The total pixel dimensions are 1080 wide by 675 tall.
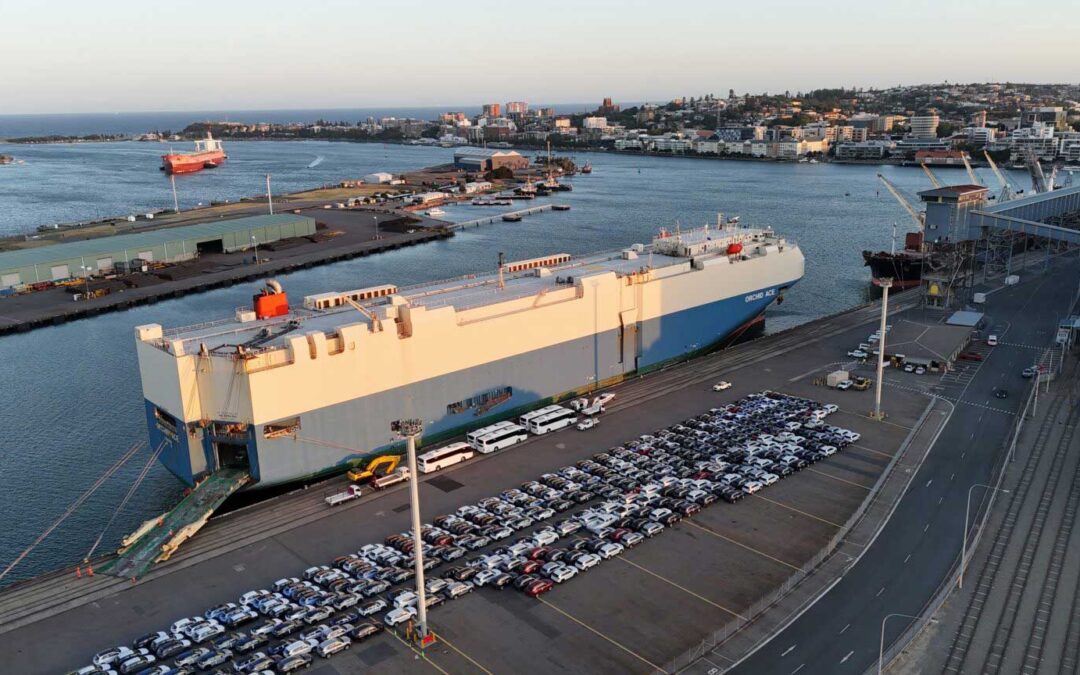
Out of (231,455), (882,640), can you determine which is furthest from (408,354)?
(882,640)

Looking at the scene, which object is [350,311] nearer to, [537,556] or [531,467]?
[531,467]

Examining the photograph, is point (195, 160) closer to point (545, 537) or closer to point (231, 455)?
point (231, 455)

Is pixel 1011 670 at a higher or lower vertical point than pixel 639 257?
lower

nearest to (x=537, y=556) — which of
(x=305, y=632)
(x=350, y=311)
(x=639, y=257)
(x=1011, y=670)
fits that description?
(x=305, y=632)

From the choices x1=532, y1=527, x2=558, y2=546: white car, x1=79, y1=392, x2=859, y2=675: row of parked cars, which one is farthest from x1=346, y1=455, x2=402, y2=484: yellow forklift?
x1=532, y1=527, x2=558, y2=546: white car

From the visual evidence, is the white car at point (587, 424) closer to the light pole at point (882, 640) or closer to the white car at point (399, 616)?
the white car at point (399, 616)

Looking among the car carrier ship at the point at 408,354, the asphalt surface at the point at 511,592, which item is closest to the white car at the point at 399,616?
the asphalt surface at the point at 511,592
